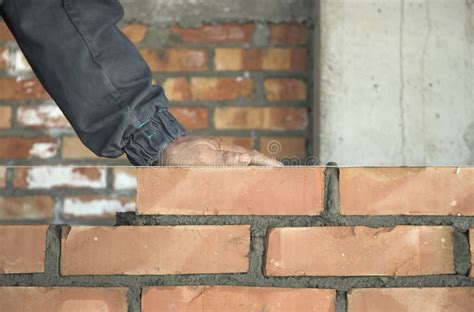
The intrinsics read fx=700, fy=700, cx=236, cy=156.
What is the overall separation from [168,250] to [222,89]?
1.29 meters

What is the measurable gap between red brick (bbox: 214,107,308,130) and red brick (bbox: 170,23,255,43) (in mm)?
219

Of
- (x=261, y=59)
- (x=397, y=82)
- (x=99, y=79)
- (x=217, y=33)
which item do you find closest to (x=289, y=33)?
(x=261, y=59)

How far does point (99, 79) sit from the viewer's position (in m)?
1.03

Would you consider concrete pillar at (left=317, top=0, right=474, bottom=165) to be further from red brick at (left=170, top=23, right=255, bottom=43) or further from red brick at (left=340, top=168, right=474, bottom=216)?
red brick at (left=340, top=168, right=474, bottom=216)

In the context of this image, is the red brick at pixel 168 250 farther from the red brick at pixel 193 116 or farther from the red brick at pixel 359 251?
the red brick at pixel 193 116

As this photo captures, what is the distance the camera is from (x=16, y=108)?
2.25 meters

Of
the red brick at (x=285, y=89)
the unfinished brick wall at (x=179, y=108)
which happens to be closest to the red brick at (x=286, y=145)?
the unfinished brick wall at (x=179, y=108)

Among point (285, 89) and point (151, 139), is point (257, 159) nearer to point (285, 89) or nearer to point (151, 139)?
point (151, 139)

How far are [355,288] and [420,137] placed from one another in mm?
882

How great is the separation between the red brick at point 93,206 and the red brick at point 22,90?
0.34 m

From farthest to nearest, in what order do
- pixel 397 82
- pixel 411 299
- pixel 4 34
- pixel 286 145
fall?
pixel 4 34 < pixel 286 145 < pixel 397 82 < pixel 411 299

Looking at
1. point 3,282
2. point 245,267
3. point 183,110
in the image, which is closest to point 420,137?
point 183,110

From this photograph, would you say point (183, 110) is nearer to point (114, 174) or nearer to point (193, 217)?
point (114, 174)

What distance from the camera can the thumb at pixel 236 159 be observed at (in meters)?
0.97
